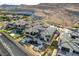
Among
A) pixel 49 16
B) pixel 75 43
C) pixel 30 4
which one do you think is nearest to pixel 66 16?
pixel 49 16

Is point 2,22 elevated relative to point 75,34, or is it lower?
elevated

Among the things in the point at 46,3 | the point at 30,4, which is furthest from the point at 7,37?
the point at 46,3

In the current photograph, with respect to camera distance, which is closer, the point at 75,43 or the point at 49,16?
the point at 75,43

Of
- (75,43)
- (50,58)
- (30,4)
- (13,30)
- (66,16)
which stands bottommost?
(50,58)

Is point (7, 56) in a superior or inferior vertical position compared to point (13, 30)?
inferior

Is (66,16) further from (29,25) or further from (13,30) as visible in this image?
(13,30)

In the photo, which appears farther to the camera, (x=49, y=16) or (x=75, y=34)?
(x=49, y=16)

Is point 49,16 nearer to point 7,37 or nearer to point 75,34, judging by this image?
point 75,34

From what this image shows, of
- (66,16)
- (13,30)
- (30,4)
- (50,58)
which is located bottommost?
(50,58)

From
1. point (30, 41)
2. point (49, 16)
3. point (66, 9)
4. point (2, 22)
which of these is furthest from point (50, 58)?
point (2, 22)
